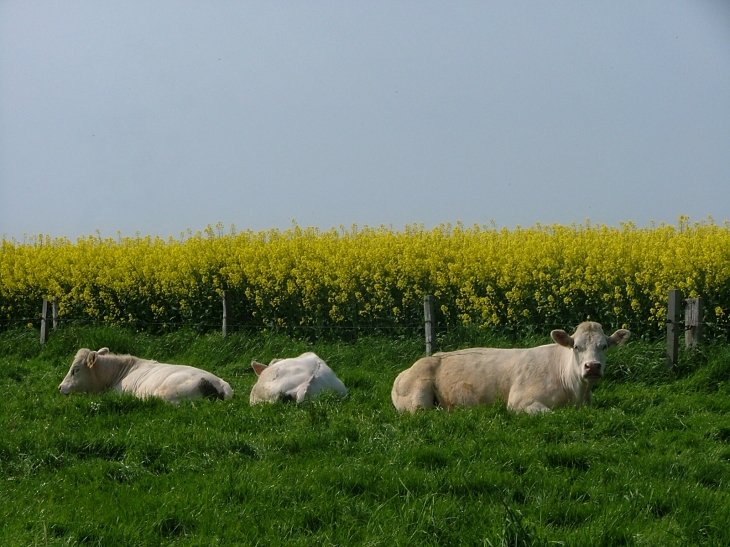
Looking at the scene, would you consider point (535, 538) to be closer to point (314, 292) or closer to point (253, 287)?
point (314, 292)

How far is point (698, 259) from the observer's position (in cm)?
1281

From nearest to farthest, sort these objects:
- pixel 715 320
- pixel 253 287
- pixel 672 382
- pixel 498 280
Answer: pixel 672 382 < pixel 715 320 < pixel 498 280 < pixel 253 287

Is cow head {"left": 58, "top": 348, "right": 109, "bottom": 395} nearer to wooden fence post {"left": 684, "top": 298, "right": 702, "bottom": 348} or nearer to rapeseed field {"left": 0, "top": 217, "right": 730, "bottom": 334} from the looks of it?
rapeseed field {"left": 0, "top": 217, "right": 730, "bottom": 334}

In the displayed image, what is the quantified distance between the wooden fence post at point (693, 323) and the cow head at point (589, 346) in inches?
115

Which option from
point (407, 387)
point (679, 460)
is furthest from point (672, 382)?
point (679, 460)

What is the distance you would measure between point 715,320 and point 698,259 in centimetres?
101

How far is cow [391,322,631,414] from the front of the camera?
28.0 feet

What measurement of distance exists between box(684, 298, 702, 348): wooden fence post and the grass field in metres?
1.27

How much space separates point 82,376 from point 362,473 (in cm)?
586

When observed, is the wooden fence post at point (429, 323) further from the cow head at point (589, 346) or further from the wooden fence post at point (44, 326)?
the wooden fence post at point (44, 326)

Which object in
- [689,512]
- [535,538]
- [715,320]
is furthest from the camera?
[715,320]

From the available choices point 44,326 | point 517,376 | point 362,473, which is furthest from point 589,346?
point 44,326

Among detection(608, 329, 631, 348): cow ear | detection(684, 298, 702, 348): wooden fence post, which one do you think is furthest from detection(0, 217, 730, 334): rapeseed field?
detection(608, 329, 631, 348): cow ear

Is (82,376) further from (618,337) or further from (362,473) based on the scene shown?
(618,337)
